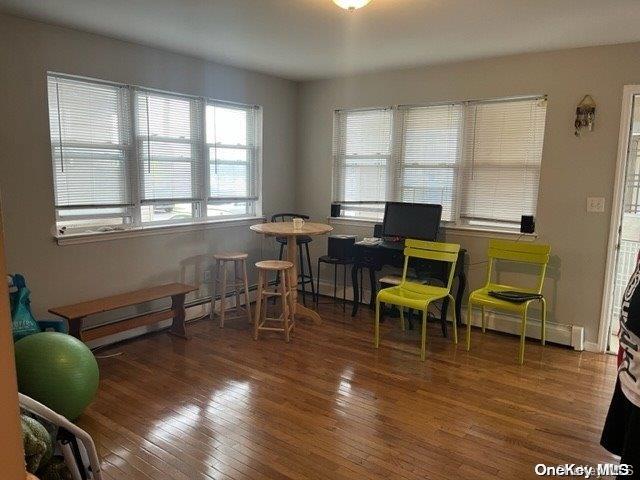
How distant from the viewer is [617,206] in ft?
11.7

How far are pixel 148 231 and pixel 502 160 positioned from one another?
3169mm

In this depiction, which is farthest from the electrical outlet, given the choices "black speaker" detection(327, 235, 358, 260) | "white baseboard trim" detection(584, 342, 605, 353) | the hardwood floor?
"white baseboard trim" detection(584, 342, 605, 353)

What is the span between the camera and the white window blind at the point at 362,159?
4.82 meters

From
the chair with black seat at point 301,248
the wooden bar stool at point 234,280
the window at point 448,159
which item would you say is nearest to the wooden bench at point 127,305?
the wooden bar stool at point 234,280

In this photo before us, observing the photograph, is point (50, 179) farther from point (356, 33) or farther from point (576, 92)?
point (576, 92)

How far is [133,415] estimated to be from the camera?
270 cm

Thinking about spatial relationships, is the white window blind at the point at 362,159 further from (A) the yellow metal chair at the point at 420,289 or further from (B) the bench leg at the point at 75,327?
(B) the bench leg at the point at 75,327

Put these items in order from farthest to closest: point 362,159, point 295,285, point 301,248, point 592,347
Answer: point 301,248
point 362,159
point 295,285
point 592,347

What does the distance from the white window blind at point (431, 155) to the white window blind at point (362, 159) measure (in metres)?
0.20

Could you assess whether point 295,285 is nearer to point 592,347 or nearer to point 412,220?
point 412,220

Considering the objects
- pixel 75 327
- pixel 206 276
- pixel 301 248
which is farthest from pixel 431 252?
pixel 75 327

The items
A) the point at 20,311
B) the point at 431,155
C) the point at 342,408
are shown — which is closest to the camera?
the point at 342,408

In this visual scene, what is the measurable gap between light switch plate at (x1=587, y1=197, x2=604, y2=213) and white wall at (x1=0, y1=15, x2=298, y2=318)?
3272 mm

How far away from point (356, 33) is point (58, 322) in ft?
9.59
